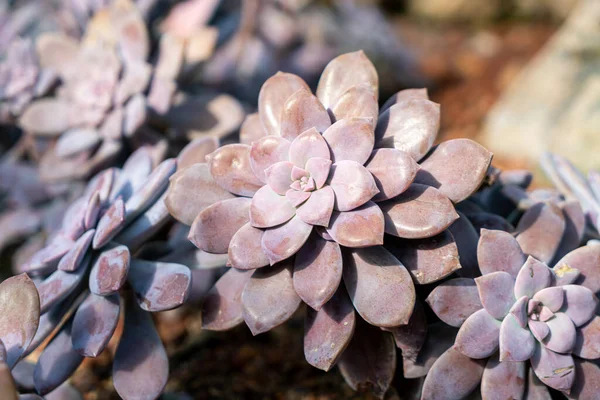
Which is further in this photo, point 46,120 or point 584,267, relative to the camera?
point 46,120

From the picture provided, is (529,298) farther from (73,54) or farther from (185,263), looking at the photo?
(73,54)

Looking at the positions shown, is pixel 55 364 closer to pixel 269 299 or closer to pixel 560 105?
pixel 269 299

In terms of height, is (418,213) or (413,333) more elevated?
(418,213)

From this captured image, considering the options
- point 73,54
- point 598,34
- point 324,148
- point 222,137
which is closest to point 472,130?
point 598,34

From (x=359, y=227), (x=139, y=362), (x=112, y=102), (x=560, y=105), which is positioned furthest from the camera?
(x=560, y=105)

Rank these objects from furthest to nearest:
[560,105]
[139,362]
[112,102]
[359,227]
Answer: [560,105], [112,102], [139,362], [359,227]

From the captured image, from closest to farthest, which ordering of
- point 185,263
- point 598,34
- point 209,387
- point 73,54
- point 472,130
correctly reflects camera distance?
point 185,263 → point 209,387 → point 73,54 → point 598,34 → point 472,130

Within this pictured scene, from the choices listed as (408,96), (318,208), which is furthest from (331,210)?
(408,96)
